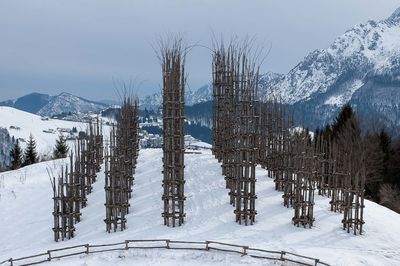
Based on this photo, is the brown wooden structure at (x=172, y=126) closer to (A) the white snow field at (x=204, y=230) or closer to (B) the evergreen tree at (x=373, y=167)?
(A) the white snow field at (x=204, y=230)

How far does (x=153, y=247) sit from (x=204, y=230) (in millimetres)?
2781

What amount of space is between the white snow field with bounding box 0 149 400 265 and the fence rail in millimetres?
236

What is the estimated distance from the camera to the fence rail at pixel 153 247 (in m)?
16.9

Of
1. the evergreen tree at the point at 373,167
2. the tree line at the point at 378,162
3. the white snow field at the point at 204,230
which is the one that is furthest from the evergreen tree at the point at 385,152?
the white snow field at the point at 204,230

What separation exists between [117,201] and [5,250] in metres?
5.41

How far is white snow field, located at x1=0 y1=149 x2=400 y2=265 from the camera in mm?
17344

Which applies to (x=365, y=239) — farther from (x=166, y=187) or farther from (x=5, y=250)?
(x=5, y=250)

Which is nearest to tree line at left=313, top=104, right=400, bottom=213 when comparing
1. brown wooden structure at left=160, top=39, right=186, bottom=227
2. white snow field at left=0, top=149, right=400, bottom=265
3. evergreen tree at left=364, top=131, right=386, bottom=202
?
evergreen tree at left=364, top=131, right=386, bottom=202

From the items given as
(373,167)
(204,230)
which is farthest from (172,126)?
(373,167)

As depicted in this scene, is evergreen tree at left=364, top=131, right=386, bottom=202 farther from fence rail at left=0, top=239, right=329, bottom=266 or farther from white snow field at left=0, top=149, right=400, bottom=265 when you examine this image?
fence rail at left=0, top=239, right=329, bottom=266

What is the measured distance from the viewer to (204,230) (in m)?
19.8

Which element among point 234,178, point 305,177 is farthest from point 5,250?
point 305,177

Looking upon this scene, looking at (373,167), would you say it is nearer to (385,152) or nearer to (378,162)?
(378,162)

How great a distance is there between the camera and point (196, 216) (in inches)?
849
